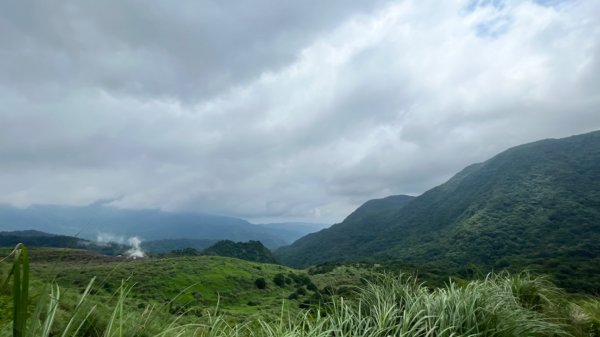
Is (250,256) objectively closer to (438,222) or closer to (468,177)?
(438,222)

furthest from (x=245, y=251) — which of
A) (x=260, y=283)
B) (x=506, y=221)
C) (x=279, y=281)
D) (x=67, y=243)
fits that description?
(x=67, y=243)

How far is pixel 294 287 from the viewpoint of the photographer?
6312cm

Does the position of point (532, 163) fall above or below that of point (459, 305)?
above

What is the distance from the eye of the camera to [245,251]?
127812 millimetres

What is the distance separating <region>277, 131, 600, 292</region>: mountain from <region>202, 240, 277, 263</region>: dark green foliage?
33075mm

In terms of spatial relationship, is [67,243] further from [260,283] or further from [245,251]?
[245,251]

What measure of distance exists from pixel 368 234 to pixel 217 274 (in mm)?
132588

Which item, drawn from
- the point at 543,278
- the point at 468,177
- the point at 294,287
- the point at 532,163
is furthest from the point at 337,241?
the point at 543,278

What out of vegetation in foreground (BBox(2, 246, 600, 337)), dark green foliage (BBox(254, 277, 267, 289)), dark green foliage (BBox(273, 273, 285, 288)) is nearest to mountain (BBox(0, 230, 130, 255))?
vegetation in foreground (BBox(2, 246, 600, 337))

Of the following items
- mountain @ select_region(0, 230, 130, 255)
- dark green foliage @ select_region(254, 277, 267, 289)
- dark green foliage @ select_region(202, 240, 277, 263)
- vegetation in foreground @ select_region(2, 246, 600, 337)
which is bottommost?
dark green foliage @ select_region(254, 277, 267, 289)

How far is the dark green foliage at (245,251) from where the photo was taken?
123 m

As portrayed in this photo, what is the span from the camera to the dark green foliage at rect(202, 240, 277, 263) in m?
123

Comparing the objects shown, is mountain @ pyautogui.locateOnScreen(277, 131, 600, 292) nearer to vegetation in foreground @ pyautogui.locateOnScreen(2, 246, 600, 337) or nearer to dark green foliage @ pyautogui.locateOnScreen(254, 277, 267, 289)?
vegetation in foreground @ pyautogui.locateOnScreen(2, 246, 600, 337)

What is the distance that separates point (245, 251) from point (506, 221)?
77.1 meters
